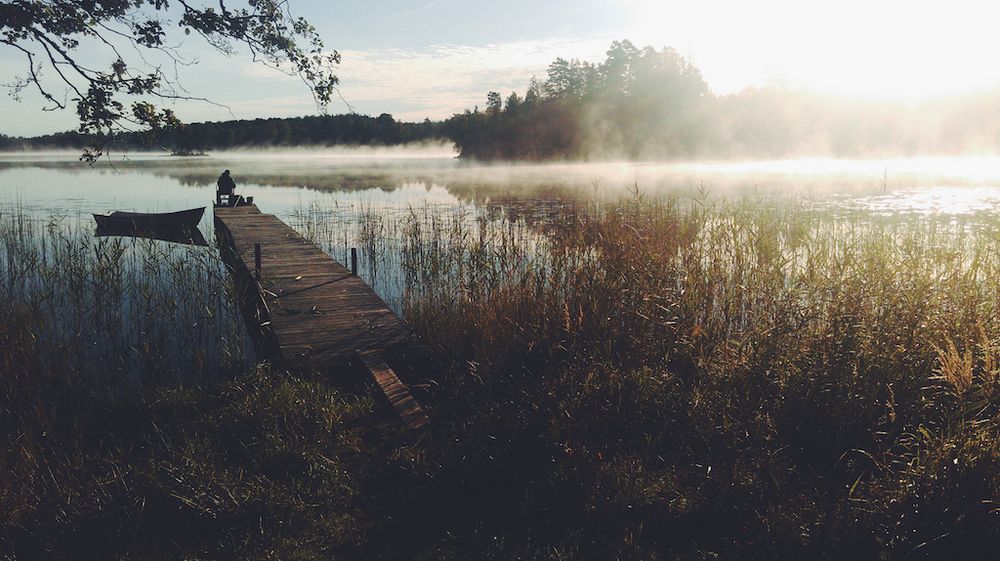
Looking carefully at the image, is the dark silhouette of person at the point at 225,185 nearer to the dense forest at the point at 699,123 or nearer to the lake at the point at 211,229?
the lake at the point at 211,229

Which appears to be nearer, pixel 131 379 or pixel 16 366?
pixel 16 366

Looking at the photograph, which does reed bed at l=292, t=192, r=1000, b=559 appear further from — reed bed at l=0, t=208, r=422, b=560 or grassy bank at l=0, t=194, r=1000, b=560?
reed bed at l=0, t=208, r=422, b=560

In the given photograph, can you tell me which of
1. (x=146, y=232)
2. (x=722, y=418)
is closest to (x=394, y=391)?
(x=722, y=418)

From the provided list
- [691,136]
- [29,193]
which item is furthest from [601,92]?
[29,193]

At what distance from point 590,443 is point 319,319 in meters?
4.13

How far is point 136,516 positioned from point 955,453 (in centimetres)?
439

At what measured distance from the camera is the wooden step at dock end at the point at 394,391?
15.9 feet

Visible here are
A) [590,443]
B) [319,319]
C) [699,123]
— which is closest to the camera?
[590,443]

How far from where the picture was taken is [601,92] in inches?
2589

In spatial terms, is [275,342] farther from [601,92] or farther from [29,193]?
[601,92]

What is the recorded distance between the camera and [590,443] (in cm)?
421

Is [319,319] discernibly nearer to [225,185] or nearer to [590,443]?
[590,443]

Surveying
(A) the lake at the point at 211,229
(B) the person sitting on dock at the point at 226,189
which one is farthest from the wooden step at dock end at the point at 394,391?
(B) the person sitting on dock at the point at 226,189

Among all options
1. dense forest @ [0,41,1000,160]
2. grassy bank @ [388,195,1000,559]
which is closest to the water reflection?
grassy bank @ [388,195,1000,559]
